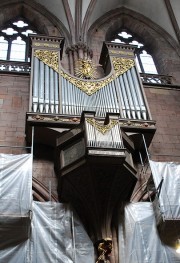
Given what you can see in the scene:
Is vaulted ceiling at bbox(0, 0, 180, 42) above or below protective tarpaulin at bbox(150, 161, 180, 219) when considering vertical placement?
above

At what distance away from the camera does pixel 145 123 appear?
9.66m

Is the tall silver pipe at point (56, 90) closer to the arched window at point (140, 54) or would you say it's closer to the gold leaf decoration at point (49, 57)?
the gold leaf decoration at point (49, 57)

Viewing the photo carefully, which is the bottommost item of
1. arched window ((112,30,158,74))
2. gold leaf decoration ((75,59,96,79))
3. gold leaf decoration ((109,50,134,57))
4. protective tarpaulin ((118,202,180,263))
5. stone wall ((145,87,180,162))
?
protective tarpaulin ((118,202,180,263))

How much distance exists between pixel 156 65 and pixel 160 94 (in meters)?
2.59

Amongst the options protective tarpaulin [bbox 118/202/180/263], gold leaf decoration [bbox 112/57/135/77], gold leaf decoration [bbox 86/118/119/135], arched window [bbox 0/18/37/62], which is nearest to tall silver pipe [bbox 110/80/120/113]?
gold leaf decoration [bbox 112/57/135/77]

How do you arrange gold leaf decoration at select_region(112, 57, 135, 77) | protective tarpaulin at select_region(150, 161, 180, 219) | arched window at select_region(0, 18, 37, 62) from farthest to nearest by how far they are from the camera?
arched window at select_region(0, 18, 37, 62) < gold leaf decoration at select_region(112, 57, 135, 77) < protective tarpaulin at select_region(150, 161, 180, 219)

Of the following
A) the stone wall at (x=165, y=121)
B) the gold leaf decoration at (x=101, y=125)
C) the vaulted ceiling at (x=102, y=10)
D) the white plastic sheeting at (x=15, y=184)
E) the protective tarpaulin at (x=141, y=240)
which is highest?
the vaulted ceiling at (x=102, y=10)

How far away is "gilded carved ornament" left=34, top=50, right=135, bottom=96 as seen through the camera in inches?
416

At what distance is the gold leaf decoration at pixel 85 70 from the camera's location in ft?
36.9

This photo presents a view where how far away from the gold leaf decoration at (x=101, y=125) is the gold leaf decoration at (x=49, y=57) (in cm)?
275

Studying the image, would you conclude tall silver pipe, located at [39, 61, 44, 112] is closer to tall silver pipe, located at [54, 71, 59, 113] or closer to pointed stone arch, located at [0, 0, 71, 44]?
tall silver pipe, located at [54, 71, 59, 113]

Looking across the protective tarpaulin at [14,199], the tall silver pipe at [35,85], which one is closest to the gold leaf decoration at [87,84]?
the tall silver pipe at [35,85]

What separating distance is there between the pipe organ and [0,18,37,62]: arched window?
1.84 m

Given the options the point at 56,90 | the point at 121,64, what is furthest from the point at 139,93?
the point at 56,90
